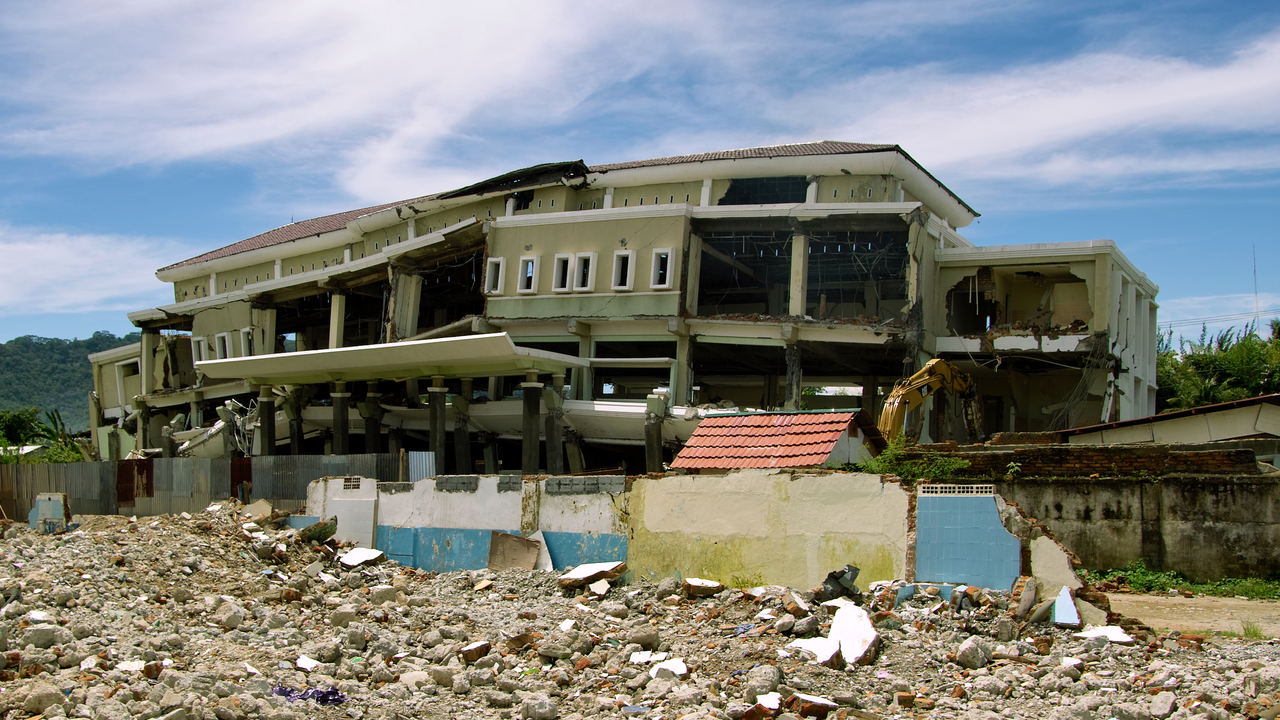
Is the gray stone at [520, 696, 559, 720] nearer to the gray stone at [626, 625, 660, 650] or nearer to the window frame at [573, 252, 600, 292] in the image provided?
the gray stone at [626, 625, 660, 650]

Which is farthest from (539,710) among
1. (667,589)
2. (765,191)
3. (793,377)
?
(765,191)

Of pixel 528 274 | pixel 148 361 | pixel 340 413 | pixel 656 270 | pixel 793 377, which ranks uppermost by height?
pixel 528 274

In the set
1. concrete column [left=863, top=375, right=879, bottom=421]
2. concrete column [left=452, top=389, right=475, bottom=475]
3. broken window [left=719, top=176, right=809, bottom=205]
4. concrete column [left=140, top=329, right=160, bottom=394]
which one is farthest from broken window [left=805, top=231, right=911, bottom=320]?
concrete column [left=140, top=329, right=160, bottom=394]

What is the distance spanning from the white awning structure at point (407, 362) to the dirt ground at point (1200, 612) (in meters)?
16.5

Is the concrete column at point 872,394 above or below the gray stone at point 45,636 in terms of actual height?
above

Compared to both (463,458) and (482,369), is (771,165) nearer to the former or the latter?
(482,369)

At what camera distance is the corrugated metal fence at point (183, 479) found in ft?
68.6

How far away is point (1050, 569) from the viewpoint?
11305 millimetres

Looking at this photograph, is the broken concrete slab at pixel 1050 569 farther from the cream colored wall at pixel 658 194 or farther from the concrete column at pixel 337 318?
the concrete column at pixel 337 318

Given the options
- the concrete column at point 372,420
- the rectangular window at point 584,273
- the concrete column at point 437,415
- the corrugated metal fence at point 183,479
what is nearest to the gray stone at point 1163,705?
the corrugated metal fence at point 183,479

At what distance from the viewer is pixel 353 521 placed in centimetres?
1961

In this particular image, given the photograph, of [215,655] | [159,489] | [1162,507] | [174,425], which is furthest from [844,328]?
[174,425]

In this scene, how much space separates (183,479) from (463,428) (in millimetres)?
9911

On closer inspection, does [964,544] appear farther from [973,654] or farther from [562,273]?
[562,273]
